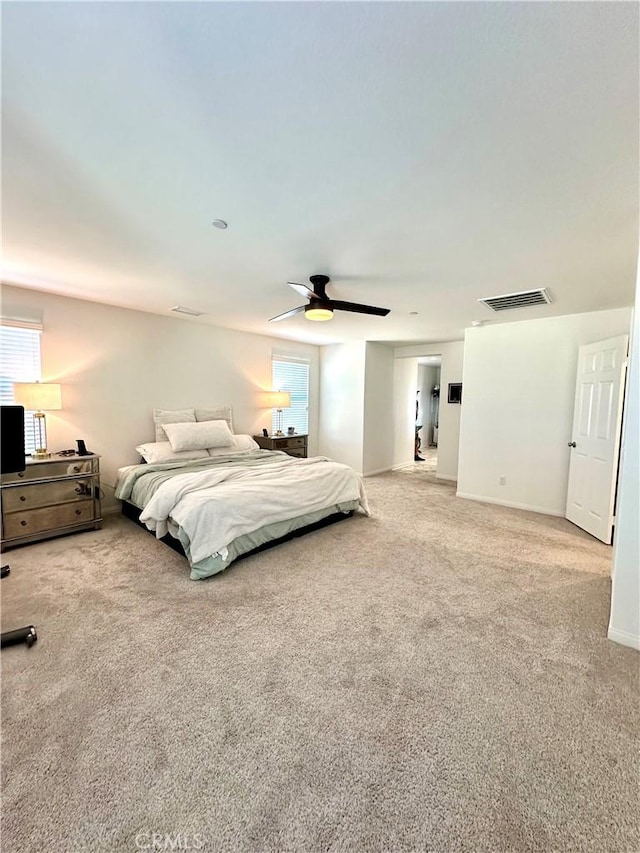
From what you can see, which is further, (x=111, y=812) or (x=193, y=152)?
(x=193, y=152)

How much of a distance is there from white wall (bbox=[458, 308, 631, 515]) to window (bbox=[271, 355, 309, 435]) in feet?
9.68

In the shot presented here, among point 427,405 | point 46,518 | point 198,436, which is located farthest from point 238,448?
point 427,405

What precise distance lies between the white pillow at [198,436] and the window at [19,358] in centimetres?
139

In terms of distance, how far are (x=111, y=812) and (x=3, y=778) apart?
1.54 ft

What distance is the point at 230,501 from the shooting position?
292cm

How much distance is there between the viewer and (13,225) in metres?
2.28

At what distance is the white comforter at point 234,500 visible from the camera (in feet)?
9.00

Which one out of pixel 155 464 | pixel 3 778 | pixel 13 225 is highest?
pixel 13 225

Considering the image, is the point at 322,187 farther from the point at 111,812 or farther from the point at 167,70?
the point at 111,812

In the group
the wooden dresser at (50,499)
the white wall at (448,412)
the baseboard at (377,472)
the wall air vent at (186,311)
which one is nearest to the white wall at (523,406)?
the white wall at (448,412)

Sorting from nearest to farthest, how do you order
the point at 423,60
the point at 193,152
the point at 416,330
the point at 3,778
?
the point at 423,60 → the point at 3,778 → the point at 193,152 → the point at 416,330

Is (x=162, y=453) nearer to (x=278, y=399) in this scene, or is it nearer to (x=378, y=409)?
(x=278, y=399)

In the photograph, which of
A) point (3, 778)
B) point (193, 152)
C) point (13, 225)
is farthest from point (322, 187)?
point (3, 778)

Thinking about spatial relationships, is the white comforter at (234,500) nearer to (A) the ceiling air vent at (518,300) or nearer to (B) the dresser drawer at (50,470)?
(B) the dresser drawer at (50,470)
